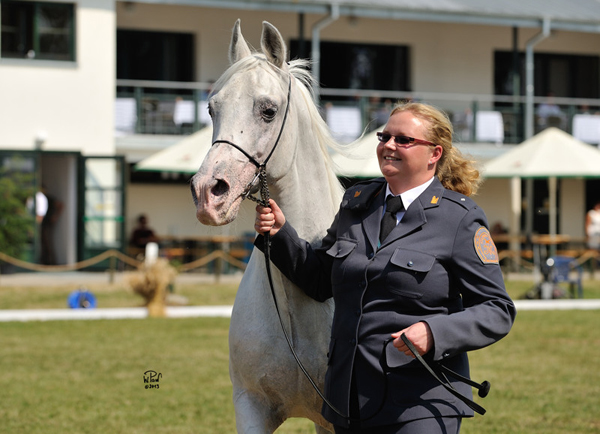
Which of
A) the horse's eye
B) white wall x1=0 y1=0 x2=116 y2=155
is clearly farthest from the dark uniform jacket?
white wall x1=0 y1=0 x2=116 y2=155

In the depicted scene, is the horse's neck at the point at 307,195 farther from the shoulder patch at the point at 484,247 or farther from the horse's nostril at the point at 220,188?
the shoulder patch at the point at 484,247

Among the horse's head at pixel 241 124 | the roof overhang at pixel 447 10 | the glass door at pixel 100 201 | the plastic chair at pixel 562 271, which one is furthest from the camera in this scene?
the roof overhang at pixel 447 10

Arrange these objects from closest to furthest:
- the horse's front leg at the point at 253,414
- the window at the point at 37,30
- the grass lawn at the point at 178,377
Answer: the horse's front leg at the point at 253,414 → the grass lawn at the point at 178,377 → the window at the point at 37,30

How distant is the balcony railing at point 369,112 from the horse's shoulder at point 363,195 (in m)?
17.4

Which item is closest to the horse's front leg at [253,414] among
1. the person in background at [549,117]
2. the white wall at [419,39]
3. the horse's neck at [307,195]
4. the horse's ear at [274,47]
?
the horse's neck at [307,195]

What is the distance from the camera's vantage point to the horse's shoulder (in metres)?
3.61

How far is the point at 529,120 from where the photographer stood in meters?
24.2

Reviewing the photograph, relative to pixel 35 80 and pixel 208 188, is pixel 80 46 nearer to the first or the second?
pixel 35 80

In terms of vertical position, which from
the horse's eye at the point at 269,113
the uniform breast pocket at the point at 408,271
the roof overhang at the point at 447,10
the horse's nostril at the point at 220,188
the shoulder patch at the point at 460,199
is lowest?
the uniform breast pocket at the point at 408,271

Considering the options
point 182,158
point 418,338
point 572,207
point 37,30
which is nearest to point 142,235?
point 37,30

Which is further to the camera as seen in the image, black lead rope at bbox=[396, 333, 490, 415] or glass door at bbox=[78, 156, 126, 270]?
glass door at bbox=[78, 156, 126, 270]

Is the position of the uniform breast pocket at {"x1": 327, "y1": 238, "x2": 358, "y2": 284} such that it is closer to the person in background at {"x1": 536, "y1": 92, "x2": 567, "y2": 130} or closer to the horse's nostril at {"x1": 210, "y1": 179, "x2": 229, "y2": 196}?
the horse's nostril at {"x1": 210, "y1": 179, "x2": 229, "y2": 196}

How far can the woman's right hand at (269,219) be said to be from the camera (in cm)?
369

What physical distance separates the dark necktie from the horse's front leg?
1008 millimetres
